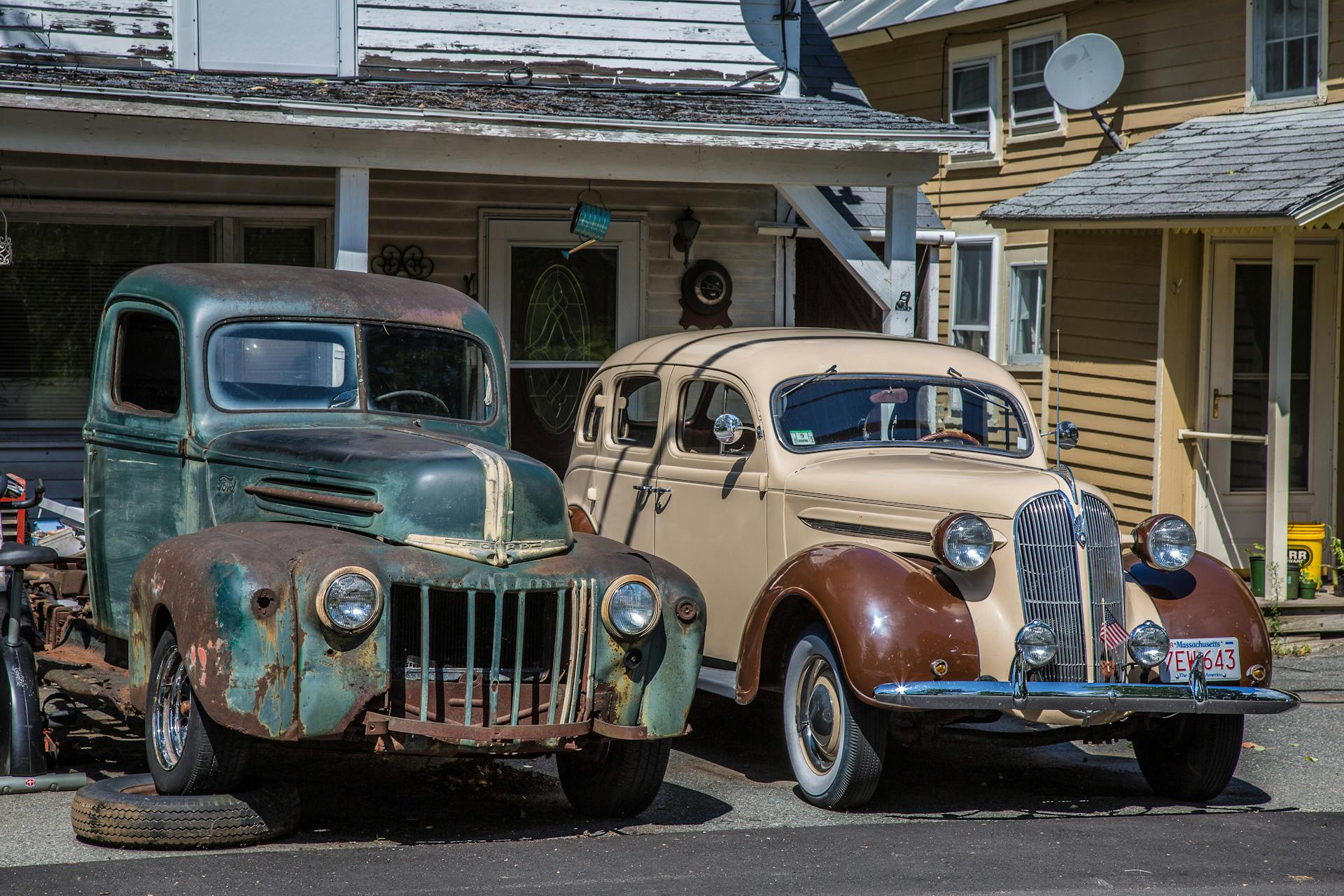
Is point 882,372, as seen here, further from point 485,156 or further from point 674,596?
point 485,156

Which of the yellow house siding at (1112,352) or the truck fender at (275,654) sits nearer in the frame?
the truck fender at (275,654)

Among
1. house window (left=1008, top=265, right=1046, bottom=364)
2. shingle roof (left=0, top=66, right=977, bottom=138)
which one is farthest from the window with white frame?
shingle roof (left=0, top=66, right=977, bottom=138)

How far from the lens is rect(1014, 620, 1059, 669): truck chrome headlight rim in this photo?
585 cm

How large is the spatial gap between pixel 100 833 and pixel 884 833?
9.04 feet

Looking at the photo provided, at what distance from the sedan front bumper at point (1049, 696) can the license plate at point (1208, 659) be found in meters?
0.29

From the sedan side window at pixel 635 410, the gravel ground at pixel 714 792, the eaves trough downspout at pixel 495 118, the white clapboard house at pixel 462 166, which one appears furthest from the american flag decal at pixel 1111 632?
the eaves trough downspout at pixel 495 118

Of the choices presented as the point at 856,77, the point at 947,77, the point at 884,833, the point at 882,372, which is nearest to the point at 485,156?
the point at 882,372

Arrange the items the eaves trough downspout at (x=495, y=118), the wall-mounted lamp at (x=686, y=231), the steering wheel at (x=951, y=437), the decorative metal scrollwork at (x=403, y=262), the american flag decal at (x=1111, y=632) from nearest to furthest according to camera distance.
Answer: the american flag decal at (x=1111, y=632) < the steering wheel at (x=951, y=437) < the eaves trough downspout at (x=495, y=118) < the decorative metal scrollwork at (x=403, y=262) < the wall-mounted lamp at (x=686, y=231)

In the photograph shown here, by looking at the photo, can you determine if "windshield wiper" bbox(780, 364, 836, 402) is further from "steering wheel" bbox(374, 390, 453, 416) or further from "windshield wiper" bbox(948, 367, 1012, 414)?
"steering wheel" bbox(374, 390, 453, 416)

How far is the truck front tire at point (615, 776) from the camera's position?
5668mm

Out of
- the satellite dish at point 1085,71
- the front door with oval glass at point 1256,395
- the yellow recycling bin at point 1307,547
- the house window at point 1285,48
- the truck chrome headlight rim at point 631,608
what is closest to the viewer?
the truck chrome headlight rim at point 631,608

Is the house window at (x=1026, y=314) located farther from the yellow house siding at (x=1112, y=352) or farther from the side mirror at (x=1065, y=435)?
the side mirror at (x=1065, y=435)

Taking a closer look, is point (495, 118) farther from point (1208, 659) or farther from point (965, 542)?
point (1208, 659)

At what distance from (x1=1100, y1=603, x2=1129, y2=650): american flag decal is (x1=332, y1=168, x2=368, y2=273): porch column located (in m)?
4.67
